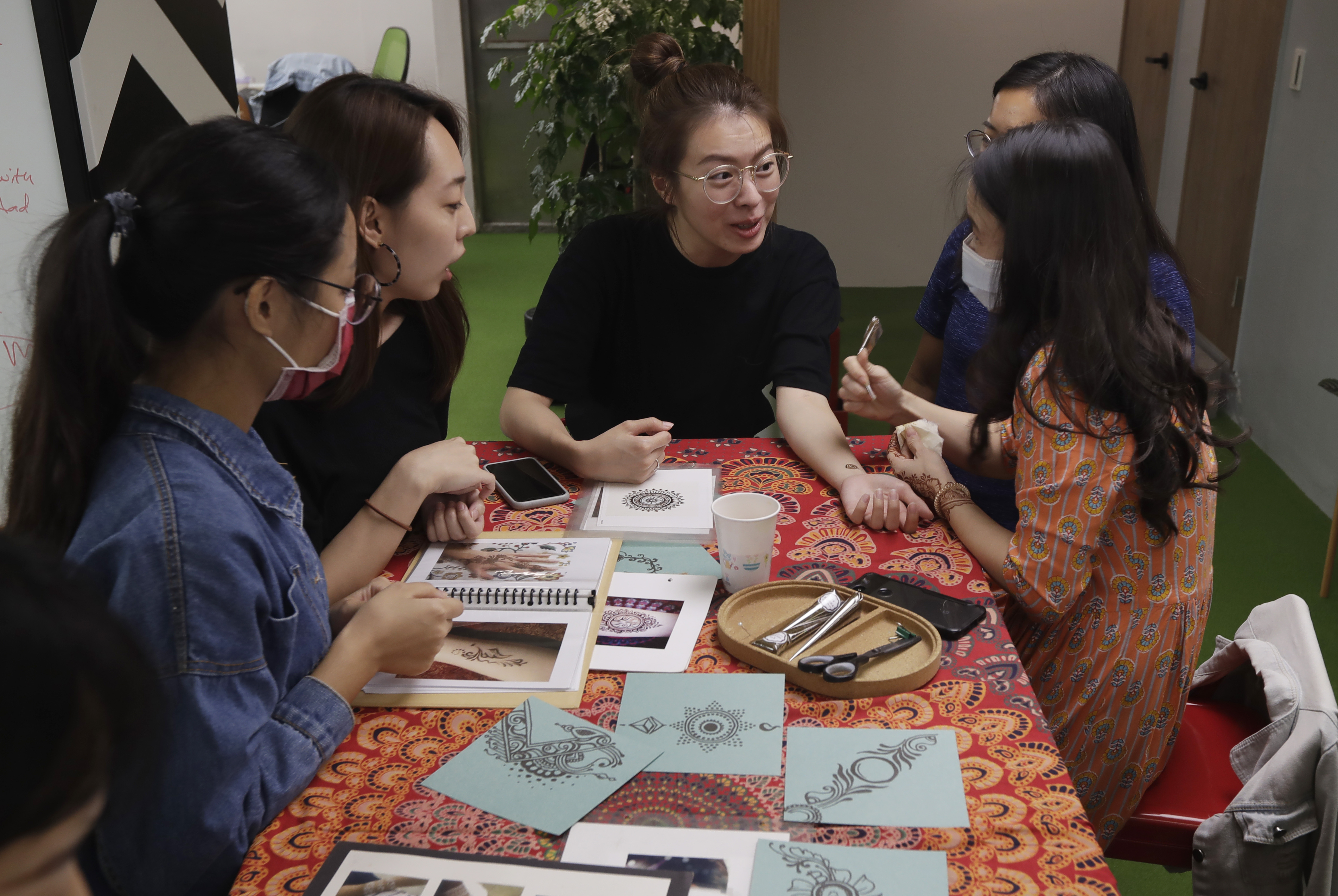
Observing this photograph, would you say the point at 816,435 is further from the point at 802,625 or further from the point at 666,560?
the point at 802,625

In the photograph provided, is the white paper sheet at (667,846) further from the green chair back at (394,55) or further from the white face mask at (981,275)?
the green chair back at (394,55)

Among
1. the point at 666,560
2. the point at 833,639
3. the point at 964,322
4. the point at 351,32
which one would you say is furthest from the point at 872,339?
the point at 351,32

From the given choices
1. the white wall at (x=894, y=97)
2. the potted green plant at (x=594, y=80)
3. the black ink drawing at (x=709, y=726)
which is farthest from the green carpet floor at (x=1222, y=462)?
the black ink drawing at (x=709, y=726)

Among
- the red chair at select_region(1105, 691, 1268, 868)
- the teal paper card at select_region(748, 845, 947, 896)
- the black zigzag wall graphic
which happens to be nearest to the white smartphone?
the teal paper card at select_region(748, 845, 947, 896)

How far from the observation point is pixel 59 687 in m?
0.43

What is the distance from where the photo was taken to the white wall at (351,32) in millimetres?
6133

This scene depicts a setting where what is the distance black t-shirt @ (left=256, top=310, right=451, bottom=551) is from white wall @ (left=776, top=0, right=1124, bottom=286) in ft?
11.7

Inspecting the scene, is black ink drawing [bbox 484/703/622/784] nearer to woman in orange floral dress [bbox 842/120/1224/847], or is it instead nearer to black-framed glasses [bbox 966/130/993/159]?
woman in orange floral dress [bbox 842/120/1224/847]

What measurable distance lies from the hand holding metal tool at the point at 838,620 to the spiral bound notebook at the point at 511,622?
24 cm

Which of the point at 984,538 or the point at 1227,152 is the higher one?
the point at 1227,152

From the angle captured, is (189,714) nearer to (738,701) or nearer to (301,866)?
(301,866)

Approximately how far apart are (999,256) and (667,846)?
97 cm

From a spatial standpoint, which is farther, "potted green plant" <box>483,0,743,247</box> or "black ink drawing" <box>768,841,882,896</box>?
"potted green plant" <box>483,0,743,247</box>

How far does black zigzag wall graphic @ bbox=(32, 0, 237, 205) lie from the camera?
213cm
